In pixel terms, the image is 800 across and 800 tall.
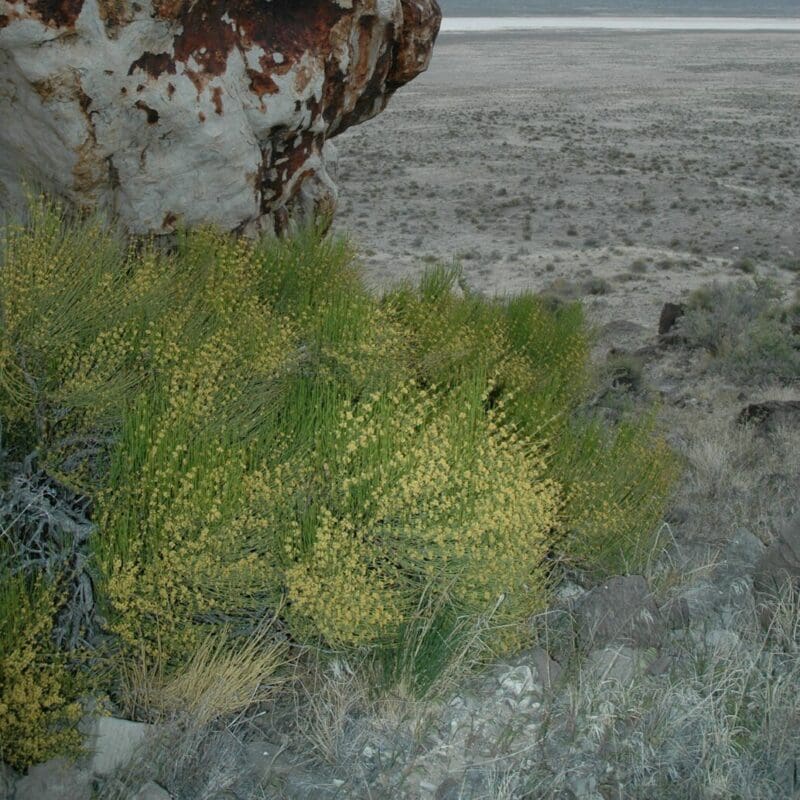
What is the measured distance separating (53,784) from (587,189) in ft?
55.5

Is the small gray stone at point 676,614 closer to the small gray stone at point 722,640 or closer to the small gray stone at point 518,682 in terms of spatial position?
the small gray stone at point 722,640

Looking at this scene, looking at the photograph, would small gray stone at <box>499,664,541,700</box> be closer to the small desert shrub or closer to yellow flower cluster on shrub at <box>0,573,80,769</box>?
yellow flower cluster on shrub at <box>0,573,80,769</box>

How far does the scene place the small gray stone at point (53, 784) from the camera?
2.97 meters

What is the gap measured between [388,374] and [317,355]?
33 cm

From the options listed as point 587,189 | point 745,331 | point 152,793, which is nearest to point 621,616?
point 152,793

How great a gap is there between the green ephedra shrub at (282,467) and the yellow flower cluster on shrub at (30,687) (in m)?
0.23

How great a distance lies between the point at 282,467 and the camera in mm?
3729

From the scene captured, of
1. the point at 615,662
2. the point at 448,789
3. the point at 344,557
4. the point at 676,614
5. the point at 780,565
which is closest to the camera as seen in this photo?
the point at 448,789

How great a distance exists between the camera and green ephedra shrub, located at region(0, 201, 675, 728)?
133 inches

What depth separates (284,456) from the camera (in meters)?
3.83

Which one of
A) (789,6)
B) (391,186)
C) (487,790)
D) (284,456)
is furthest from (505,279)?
(789,6)

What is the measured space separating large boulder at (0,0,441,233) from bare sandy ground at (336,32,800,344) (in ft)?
10.8

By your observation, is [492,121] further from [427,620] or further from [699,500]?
[427,620]

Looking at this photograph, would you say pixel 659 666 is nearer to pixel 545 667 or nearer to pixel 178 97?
pixel 545 667
